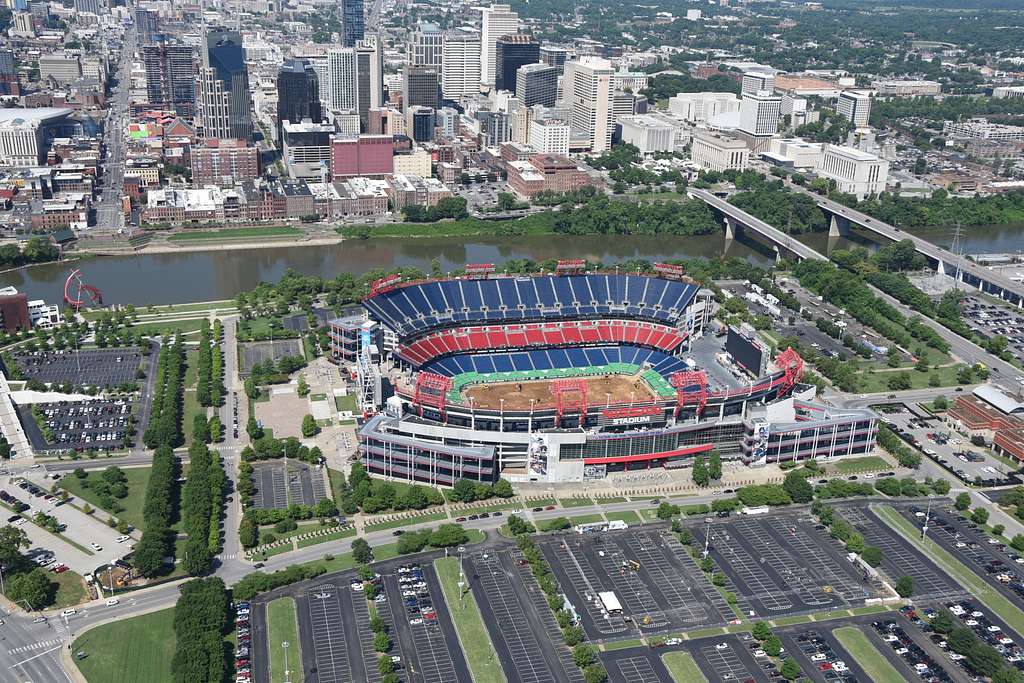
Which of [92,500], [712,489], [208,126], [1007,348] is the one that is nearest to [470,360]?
[712,489]

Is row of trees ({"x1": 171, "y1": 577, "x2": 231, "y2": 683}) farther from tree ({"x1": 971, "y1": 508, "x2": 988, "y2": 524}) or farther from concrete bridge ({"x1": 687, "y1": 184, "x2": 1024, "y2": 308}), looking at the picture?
concrete bridge ({"x1": 687, "y1": 184, "x2": 1024, "y2": 308})

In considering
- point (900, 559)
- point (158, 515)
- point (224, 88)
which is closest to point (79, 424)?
point (158, 515)

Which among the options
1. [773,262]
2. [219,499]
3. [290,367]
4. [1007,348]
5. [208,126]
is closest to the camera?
[219,499]

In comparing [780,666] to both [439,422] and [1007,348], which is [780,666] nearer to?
[439,422]

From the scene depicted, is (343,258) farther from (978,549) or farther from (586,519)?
(978,549)

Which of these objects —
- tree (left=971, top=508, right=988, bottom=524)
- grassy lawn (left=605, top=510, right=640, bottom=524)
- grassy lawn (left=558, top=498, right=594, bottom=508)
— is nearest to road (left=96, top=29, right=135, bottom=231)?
grassy lawn (left=558, top=498, right=594, bottom=508)

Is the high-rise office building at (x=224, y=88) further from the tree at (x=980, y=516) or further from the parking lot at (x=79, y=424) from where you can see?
the tree at (x=980, y=516)
